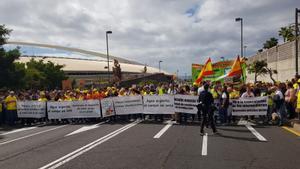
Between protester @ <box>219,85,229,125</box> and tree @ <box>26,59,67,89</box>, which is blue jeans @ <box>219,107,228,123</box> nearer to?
protester @ <box>219,85,229,125</box>

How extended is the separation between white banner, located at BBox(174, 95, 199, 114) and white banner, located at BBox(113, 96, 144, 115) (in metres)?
1.84

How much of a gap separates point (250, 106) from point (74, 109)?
8.06 m

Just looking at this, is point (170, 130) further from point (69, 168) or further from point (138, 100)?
point (69, 168)

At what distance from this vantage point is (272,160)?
8484mm

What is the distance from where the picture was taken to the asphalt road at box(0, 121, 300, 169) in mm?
8297

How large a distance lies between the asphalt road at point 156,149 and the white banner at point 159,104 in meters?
2.74

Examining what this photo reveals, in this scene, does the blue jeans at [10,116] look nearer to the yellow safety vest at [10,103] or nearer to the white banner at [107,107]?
the yellow safety vest at [10,103]

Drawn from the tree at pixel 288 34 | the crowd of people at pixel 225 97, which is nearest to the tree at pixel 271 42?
the tree at pixel 288 34

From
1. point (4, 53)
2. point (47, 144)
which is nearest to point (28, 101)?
point (47, 144)

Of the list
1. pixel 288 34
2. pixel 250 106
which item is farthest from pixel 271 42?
pixel 250 106

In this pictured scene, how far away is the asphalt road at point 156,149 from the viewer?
27.2 feet

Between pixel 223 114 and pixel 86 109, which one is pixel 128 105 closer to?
pixel 86 109

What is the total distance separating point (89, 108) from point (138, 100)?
2426 millimetres

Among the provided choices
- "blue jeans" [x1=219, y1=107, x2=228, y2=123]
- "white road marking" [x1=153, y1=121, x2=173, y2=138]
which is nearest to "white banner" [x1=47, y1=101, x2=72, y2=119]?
"white road marking" [x1=153, y1=121, x2=173, y2=138]
